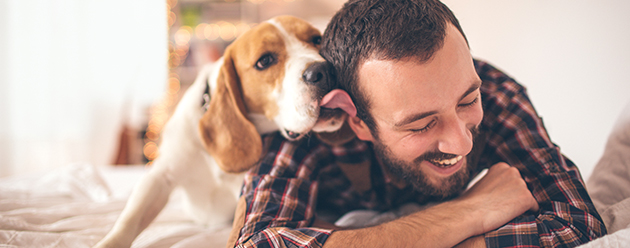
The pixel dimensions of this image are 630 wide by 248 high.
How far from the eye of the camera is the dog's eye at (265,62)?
3.25 ft

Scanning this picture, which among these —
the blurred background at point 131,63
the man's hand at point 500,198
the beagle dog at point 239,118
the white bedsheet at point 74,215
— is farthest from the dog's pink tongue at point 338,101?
the blurred background at point 131,63

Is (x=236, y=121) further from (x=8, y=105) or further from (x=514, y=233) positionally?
(x=8, y=105)

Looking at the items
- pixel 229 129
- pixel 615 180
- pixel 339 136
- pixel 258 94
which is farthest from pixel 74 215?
pixel 615 180

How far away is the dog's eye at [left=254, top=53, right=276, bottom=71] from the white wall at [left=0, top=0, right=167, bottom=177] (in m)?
2.83

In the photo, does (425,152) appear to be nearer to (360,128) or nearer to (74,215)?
(360,128)

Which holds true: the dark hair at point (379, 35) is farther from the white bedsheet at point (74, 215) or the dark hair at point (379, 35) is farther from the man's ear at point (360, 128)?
the white bedsheet at point (74, 215)

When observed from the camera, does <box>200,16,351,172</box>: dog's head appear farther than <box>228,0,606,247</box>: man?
Yes

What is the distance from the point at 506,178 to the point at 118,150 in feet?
11.4

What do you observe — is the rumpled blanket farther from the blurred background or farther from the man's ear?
the man's ear

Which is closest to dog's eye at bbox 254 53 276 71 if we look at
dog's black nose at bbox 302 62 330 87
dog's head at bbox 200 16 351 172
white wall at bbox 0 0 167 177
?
dog's head at bbox 200 16 351 172

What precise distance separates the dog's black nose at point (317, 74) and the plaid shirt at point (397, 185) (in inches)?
8.0

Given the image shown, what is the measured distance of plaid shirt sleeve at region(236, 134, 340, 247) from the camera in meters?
0.77

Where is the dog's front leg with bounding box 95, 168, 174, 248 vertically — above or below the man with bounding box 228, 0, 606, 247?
below

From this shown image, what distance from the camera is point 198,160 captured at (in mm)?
1115
